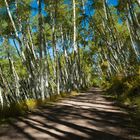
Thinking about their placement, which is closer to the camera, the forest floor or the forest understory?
the forest floor

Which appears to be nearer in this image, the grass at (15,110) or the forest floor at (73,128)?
the forest floor at (73,128)

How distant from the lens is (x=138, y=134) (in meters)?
7.71

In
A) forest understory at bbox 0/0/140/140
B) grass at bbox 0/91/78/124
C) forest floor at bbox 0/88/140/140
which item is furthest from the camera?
forest understory at bbox 0/0/140/140

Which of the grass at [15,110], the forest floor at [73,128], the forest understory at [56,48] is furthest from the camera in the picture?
the forest understory at [56,48]

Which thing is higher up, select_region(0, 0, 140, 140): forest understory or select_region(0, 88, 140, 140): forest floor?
select_region(0, 0, 140, 140): forest understory

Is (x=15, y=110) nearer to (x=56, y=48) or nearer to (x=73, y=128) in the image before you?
(x=73, y=128)

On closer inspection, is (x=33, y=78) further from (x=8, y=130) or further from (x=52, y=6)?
(x=8, y=130)

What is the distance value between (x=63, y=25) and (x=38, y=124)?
90.1 ft

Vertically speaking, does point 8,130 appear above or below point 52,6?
below

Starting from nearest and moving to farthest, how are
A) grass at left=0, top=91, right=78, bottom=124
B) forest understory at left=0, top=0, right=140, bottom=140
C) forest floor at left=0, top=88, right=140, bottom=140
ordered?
forest floor at left=0, top=88, right=140, bottom=140
grass at left=0, top=91, right=78, bottom=124
forest understory at left=0, top=0, right=140, bottom=140

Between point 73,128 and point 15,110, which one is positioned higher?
point 15,110

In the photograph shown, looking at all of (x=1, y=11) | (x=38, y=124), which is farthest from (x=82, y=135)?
(x=1, y=11)

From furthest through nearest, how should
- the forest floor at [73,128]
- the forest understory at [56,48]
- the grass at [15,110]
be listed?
1. the forest understory at [56,48]
2. the grass at [15,110]
3. the forest floor at [73,128]

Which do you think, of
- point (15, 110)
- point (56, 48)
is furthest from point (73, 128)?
point (56, 48)
